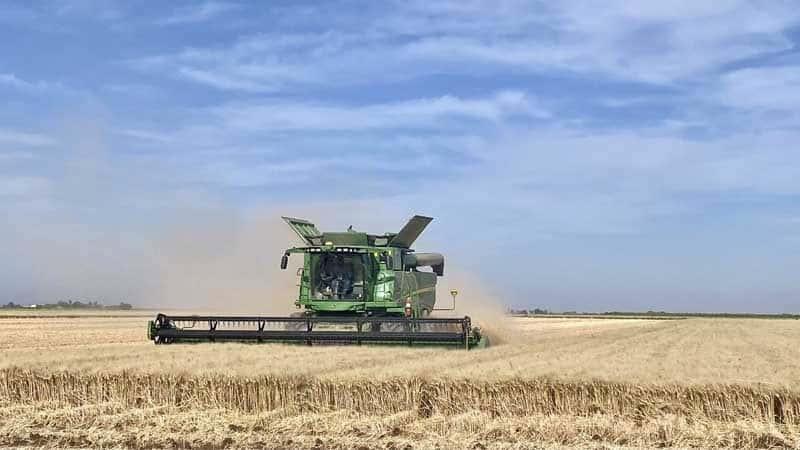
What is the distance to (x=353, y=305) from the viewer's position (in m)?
22.0

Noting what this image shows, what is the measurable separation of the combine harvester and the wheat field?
16.0ft

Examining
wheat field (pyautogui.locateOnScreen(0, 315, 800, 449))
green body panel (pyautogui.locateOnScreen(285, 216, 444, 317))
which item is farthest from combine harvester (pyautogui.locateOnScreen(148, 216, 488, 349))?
wheat field (pyautogui.locateOnScreen(0, 315, 800, 449))

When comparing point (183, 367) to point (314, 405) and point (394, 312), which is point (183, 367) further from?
point (394, 312)

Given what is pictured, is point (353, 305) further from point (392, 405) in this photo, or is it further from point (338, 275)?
point (392, 405)

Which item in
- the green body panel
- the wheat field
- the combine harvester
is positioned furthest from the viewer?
the green body panel

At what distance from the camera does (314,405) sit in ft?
38.8

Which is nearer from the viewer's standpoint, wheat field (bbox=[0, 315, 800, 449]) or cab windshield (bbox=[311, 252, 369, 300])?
wheat field (bbox=[0, 315, 800, 449])

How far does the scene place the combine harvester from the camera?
1898 cm

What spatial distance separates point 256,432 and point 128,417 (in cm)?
180

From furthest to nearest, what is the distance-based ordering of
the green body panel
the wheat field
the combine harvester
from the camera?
1. the green body panel
2. the combine harvester
3. the wheat field

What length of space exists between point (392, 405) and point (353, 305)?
1041 centimetres

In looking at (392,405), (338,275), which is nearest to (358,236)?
(338,275)

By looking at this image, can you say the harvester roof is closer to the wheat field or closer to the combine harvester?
the combine harvester

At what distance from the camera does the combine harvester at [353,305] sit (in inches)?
747
